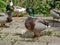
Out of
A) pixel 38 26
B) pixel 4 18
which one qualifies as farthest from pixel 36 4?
pixel 38 26

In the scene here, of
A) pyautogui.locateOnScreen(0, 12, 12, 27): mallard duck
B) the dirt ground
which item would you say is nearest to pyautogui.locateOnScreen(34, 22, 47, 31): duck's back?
the dirt ground

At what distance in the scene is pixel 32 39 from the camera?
6734 millimetres

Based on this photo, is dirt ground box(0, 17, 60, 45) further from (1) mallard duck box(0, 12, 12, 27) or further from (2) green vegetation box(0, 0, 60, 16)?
(2) green vegetation box(0, 0, 60, 16)

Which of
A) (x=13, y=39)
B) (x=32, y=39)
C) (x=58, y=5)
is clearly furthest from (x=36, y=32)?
(x=58, y=5)

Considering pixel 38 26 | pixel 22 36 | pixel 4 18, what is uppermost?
pixel 38 26

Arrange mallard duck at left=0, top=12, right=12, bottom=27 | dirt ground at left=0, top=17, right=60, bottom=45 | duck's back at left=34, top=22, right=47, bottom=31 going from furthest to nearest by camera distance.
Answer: mallard duck at left=0, top=12, right=12, bottom=27, duck's back at left=34, top=22, right=47, bottom=31, dirt ground at left=0, top=17, right=60, bottom=45

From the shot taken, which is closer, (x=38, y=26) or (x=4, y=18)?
(x=38, y=26)

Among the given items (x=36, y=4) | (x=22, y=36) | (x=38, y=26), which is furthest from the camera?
(x=36, y=4)

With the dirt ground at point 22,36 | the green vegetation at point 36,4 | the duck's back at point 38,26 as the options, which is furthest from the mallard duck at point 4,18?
the green vegetation at point 36,4

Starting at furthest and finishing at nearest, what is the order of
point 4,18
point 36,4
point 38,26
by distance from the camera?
point 36,4, point 4,18, point 38,26

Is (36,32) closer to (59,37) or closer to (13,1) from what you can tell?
(59,37)

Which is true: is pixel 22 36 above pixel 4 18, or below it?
below

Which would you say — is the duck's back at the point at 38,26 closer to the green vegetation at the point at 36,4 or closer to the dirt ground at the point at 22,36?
the dirt ground at the point at 22,36

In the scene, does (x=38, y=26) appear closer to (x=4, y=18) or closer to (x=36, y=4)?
(x=4, y=18)
